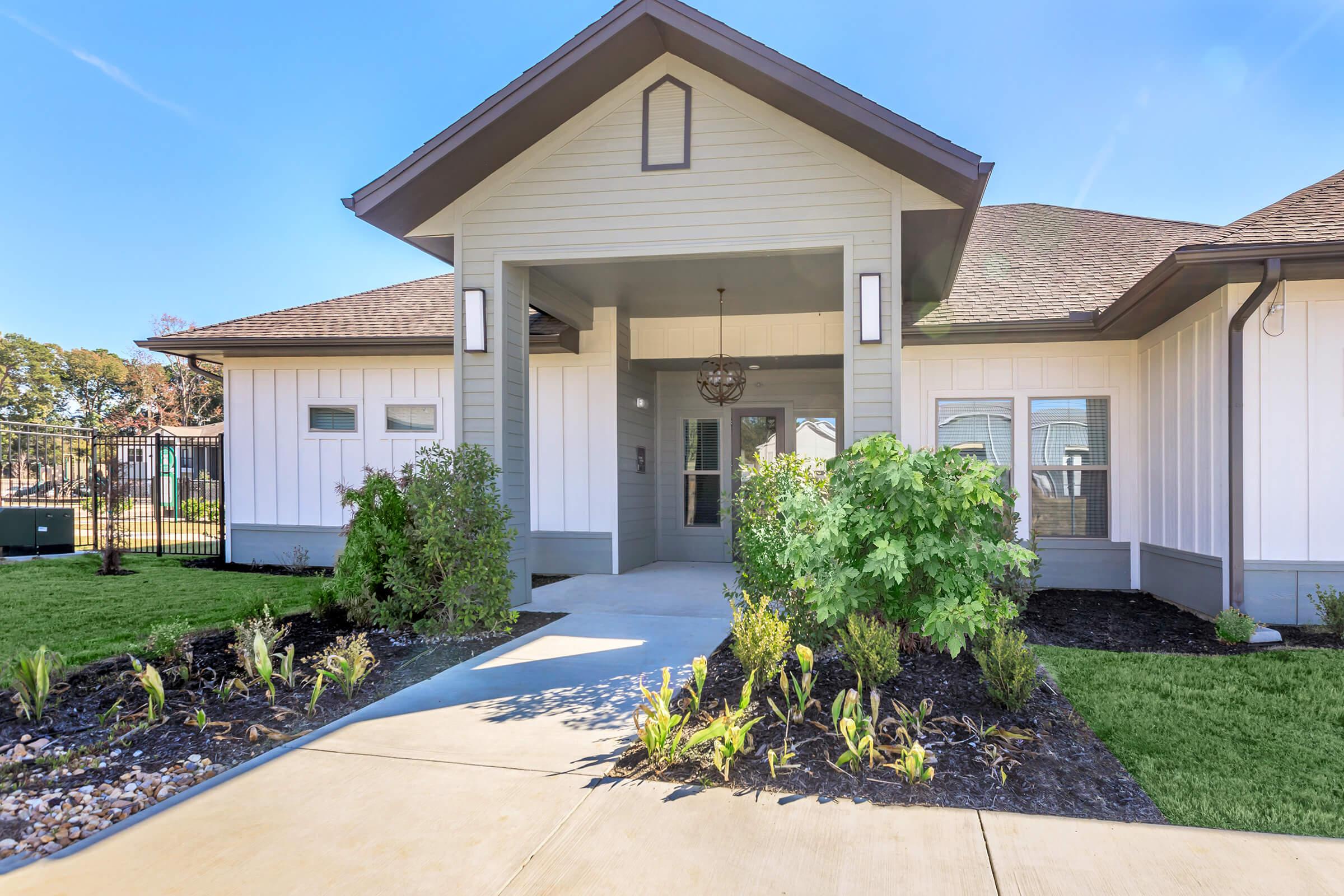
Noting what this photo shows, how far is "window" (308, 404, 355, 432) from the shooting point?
401 inches

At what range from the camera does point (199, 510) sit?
1673cm

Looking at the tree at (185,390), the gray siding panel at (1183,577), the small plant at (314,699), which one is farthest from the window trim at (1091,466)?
the tree at (185,390)

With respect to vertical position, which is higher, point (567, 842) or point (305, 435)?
point (305, 435)

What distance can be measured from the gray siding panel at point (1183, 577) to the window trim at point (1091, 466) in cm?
45

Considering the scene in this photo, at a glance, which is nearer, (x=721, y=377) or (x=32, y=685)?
(x=32, y=685)

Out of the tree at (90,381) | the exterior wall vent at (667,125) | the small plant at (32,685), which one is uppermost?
the tree at (90,381)

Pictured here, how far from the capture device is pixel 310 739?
145 inches

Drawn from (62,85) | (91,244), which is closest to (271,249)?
(91,244)

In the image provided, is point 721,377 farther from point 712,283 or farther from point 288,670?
point 288,670

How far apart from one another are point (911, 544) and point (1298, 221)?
4.48 meters

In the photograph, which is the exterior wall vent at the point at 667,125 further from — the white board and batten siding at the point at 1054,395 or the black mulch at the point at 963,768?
the black mulch at the point at 963,768

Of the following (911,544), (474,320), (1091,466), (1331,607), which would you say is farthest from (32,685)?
(1091,466)

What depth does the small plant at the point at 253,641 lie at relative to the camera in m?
4.27

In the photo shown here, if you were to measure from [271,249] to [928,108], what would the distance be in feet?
102
